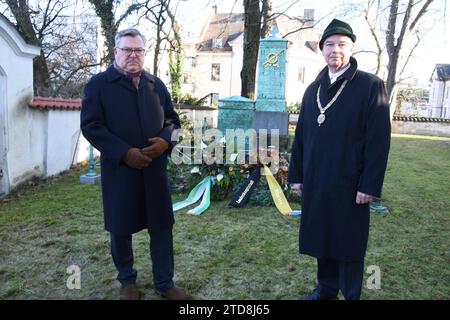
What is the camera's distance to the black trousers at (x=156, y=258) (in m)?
2.93

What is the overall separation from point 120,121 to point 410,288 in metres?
2.68

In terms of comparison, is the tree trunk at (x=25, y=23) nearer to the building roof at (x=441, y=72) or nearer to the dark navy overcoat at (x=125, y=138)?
the dark navy overcoat at (x=125, y=138)

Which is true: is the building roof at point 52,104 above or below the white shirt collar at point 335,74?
below

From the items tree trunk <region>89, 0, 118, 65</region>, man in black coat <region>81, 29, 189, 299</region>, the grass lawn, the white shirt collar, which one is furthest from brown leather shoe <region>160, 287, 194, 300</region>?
tree trunk <region>89, 0, 118, 65</region>

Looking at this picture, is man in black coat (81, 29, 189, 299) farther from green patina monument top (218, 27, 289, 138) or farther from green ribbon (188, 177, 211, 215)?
green patina monument top (218, 27, 289, 138)

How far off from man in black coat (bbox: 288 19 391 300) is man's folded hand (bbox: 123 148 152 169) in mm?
1121

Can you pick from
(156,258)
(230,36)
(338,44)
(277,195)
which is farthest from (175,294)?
(230,36)

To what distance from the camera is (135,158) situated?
8.78 ft

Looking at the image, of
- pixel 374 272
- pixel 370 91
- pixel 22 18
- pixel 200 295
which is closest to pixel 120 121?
pixel 200 295

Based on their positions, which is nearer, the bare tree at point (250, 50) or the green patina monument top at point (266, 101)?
the green patina monument top at point (266, 101)

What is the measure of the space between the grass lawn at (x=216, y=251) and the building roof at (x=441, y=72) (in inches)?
1544

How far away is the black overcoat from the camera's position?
251 centimetres

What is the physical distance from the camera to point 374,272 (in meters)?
3.58

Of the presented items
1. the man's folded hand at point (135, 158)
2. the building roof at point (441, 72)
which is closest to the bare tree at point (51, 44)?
the man's folded hand at point (135, 158)
